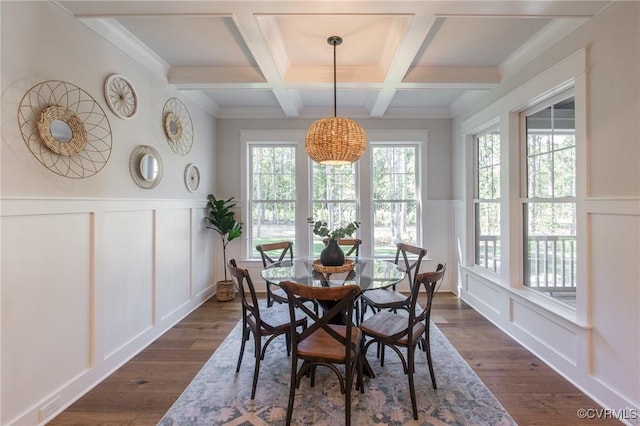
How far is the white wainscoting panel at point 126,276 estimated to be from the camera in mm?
2223

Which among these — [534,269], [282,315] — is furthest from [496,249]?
[282,315]

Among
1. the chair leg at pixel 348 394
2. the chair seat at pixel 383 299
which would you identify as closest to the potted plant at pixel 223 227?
the chair seat at pixel 383 299

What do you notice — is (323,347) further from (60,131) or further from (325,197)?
(325,197)

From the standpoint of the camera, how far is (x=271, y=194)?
14.5 feet

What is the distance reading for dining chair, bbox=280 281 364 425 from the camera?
1601mm

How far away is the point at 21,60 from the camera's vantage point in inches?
63.6

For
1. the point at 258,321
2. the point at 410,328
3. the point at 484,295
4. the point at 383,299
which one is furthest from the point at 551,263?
the point at 258,321

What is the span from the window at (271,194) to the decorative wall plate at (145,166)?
1661 millimetres

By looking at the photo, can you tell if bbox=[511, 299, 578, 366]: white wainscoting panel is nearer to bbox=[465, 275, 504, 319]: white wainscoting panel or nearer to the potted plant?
bbox=[465, 275, 504, 319]: white wainscoting panel

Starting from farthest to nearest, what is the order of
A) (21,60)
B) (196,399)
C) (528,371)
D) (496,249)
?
(496,249)
(528,371)
(196,399)
(21,60)

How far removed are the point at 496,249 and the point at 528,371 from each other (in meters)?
1.40

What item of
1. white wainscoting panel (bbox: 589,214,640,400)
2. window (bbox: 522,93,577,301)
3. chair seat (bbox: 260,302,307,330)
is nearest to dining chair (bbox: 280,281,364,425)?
chair seat (bbox: 260,302,307,330)

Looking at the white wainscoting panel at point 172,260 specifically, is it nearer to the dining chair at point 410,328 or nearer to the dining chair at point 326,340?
the dining chair at point 326,340

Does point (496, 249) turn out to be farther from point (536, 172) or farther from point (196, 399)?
point (196, 399)
